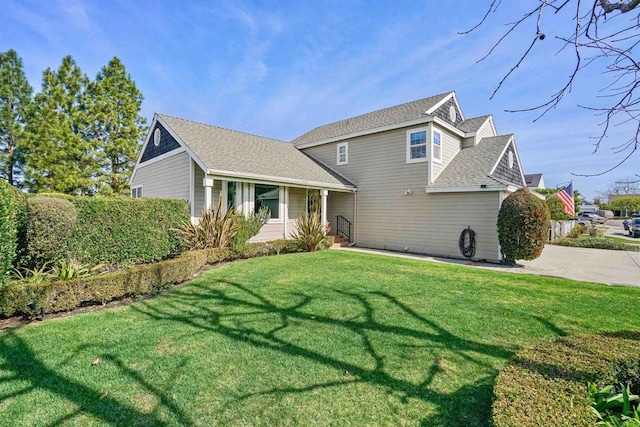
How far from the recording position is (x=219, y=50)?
11.8 meters

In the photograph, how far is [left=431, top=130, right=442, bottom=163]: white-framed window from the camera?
1222cm

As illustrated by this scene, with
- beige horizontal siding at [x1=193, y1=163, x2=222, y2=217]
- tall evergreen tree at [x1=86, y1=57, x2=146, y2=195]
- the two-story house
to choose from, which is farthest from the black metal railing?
tall evergreen tree at [x1=86, y1=57, x2=146, y2=195]

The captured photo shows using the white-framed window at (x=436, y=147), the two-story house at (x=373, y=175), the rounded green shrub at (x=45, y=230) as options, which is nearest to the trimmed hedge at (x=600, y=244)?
the two-story house at (x=373, y=175)

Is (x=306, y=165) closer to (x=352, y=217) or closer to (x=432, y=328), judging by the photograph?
(x=352, y=217)

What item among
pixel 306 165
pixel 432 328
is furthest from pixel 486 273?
pixel 306 165

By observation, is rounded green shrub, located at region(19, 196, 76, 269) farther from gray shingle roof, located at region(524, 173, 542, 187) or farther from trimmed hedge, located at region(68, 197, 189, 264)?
gray shingle roof, located at region(524, 173, 542, 187)

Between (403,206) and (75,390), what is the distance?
1202cm

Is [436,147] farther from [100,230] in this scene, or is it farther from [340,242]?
[100,230]

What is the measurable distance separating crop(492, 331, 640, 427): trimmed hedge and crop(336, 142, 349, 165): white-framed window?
12.7m

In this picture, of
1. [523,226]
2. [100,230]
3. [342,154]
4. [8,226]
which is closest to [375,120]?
[342,154]

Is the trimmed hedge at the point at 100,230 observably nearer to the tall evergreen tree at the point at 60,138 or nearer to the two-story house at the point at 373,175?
the two-story house at the point at 373,175

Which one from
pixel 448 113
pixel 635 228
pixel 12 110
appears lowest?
pixel 635 228

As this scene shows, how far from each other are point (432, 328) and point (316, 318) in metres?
1.70

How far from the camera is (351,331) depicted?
13.4 ft
